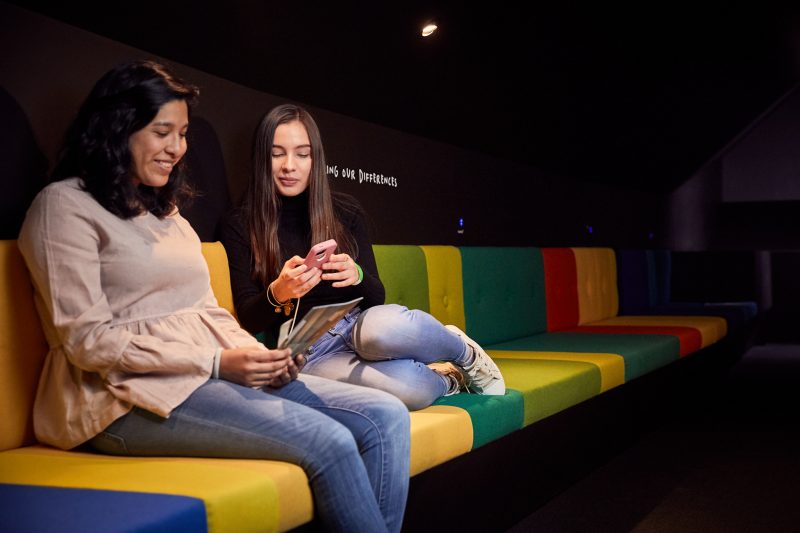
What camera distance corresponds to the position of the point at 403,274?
346 cm

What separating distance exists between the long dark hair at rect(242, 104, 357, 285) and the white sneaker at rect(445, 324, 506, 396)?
48cm

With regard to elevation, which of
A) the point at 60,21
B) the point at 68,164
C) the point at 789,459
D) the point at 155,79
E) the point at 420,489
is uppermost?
the point at 60,21

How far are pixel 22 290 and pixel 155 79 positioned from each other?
550 millimetres

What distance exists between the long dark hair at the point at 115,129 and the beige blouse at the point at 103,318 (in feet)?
0.13

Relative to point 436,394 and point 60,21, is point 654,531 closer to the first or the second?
point 436,394

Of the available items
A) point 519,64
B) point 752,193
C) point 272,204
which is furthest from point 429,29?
point 752,193

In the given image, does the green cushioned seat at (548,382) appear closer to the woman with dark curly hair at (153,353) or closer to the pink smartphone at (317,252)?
the pink smartphone at (317,252)

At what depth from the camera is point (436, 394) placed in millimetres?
2473

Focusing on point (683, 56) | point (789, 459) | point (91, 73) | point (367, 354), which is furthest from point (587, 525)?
point (683, 56)

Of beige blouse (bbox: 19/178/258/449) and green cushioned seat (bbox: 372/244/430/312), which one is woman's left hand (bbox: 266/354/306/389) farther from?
green cushioned seat (bbox: 372/244/430/312)

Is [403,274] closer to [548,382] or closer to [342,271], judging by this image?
[548,382]

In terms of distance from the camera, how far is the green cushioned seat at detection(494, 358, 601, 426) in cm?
280

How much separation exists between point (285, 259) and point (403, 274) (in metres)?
0.95

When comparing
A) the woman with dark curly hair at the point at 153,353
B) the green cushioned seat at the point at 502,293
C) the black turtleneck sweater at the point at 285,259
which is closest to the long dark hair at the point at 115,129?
the woman with dark curly hair at the point at 153,353
